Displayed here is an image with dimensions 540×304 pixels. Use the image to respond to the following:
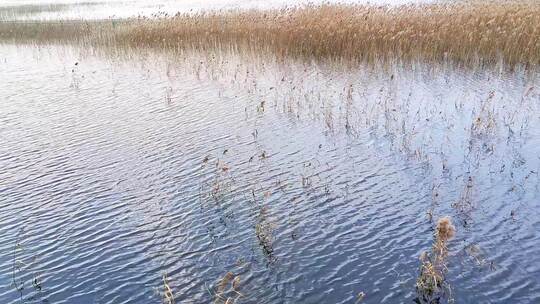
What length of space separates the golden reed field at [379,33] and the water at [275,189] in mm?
1642

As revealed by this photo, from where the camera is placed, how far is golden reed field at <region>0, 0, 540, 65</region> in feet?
57.8

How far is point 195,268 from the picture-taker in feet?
22.1

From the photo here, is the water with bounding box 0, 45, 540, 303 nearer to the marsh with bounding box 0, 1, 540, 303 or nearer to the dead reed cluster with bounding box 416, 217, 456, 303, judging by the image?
the marsh with bounding box 0, 1, 540, 303

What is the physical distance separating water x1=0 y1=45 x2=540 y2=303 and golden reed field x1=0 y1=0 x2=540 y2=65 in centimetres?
164

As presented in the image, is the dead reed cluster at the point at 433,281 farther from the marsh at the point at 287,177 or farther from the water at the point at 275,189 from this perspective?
the water at the point at 275,189

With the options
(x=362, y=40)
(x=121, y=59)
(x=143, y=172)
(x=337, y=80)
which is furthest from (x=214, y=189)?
(x=121, y=59)

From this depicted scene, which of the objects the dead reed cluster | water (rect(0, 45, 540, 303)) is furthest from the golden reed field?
the dead reed cluster

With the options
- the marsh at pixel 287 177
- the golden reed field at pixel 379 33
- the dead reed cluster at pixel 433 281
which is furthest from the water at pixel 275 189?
the golden reed field at pixel 379 33

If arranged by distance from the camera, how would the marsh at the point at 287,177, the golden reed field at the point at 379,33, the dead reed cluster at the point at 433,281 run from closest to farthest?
the dead reed cluster at the point at 433,281 → the marsh at the point at 287,177 → the golden reed field at the point at 379,33

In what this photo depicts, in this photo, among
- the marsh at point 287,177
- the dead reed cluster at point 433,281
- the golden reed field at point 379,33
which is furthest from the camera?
the golden reed field at point 379,33

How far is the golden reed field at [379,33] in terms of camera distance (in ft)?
57.8

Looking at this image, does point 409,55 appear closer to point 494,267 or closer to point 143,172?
point 143,172

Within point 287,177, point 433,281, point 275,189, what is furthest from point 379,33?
point 433,281

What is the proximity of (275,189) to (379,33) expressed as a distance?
1187 cm
